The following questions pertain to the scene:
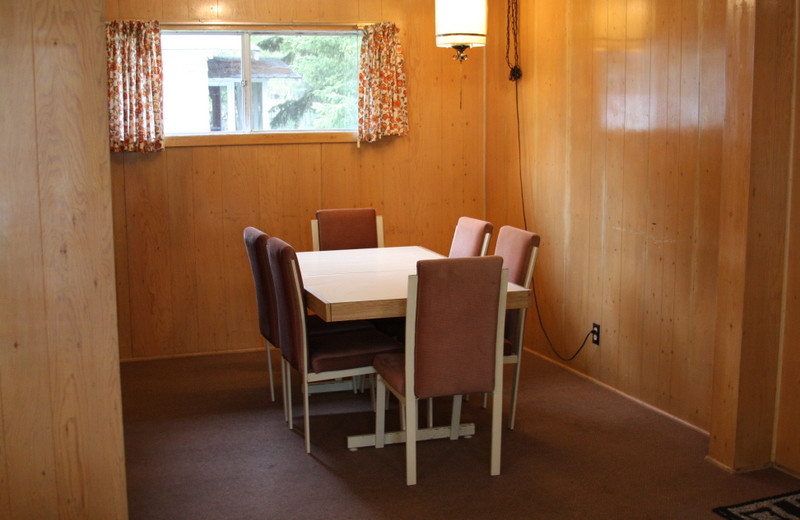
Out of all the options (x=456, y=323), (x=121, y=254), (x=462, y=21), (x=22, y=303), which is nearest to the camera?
(x=22, y=303)

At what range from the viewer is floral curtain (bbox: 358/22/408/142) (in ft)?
17.6

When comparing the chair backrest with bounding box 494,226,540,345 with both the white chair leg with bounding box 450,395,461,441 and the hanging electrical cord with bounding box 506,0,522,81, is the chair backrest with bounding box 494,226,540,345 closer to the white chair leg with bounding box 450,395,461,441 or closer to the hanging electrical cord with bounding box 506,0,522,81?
the white chair leg with bounding box 450,395,461,441

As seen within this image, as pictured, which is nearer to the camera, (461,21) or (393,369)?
(393,369)

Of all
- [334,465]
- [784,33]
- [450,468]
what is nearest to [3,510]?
[334,465]

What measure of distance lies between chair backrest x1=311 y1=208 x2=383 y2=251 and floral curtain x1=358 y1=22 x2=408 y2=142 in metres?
0.65

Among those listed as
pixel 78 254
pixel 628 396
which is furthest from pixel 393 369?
pixel 628 396

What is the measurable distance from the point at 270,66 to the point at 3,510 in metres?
3.52

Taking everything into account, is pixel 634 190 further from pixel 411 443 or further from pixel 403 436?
pixel 411 443

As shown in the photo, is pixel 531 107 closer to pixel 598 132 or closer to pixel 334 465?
pixel 598 132

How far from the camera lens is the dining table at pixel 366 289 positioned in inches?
129

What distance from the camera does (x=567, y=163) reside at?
4828 millimetres

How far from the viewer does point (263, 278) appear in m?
4.01

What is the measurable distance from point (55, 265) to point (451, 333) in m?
1.45

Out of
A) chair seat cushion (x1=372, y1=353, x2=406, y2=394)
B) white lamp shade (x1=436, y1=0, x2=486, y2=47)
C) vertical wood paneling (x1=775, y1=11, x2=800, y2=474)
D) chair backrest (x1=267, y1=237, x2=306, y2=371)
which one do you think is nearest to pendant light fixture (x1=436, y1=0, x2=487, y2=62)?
white lamp shade (x1=436, y1=0, x2=486, y2=47)
